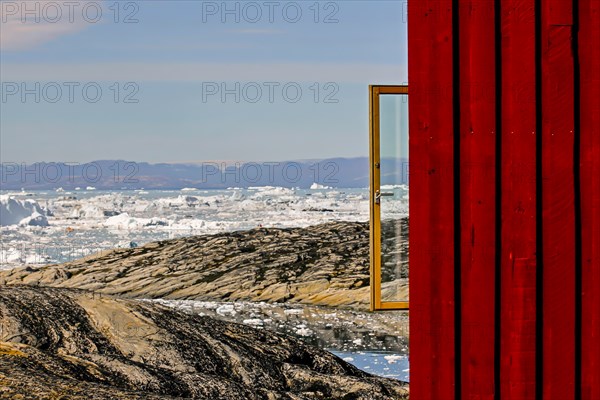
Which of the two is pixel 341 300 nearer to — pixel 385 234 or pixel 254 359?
pixel 385 234

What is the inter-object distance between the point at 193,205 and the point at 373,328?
32.6 ft

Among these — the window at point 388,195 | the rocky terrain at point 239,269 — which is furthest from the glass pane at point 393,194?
the rocky terrain at point 239,269

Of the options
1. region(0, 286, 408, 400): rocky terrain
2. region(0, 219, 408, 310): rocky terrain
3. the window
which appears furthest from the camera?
region(0, 219, 408, 310): rocky terrain

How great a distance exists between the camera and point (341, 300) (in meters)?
8.84

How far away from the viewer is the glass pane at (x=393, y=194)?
6117 mm

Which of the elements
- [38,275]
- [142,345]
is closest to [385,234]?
[142,345]
